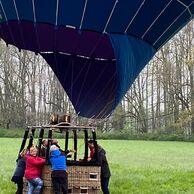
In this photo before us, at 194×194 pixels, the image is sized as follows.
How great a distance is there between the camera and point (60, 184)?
6.39m

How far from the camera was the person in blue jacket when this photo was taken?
636 centimetres

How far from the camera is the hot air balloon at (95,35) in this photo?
7.26 meters

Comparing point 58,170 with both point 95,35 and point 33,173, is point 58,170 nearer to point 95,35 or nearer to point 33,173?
point 33,173

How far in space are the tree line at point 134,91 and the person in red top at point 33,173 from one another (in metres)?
27.2

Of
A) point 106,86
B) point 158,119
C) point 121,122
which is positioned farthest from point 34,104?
point 106,86

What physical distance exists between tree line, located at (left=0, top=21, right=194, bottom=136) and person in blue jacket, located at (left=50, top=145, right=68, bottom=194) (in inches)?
1077

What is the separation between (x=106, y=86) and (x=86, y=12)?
1552 mm

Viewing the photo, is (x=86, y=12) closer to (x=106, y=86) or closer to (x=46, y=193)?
(x=106, y=86)

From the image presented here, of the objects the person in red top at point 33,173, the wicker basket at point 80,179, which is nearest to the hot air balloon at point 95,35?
the wicker basket at point 80,179

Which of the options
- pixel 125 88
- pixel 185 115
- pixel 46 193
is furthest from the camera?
pixel 185 115

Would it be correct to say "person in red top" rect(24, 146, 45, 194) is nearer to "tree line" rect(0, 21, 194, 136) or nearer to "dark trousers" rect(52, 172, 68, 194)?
"dark trousers" rect(52, 172, 68, 194)

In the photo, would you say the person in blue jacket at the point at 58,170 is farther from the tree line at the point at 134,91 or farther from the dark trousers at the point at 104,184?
the tree line at the point at 134,91

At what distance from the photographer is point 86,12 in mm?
7211

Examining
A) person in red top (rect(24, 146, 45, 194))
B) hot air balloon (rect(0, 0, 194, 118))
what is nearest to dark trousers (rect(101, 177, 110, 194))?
person in red top (rect(24, 146, 45, 194))
